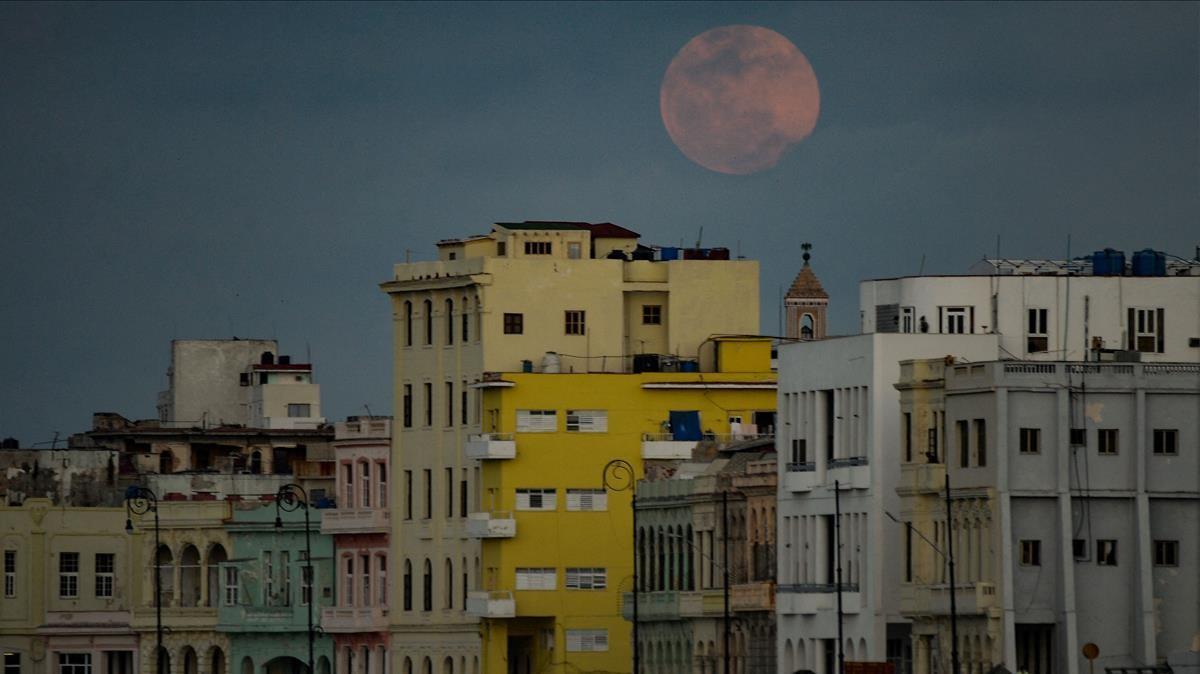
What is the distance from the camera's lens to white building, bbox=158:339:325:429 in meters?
189

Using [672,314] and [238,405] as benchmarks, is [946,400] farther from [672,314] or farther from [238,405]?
[238,405]

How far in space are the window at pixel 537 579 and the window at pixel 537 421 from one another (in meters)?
5.49

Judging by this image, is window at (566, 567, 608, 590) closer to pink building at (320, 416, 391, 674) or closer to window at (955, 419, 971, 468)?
pink building at (320, 416, 391, 674)

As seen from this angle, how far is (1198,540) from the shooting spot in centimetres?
10369

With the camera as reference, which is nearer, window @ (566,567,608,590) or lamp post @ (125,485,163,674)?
window @ (566,567,608,590)

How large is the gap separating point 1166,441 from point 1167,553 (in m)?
3.17

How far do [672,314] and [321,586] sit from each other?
68.9 feet

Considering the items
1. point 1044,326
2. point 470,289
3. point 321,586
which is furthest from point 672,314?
point 1044,326

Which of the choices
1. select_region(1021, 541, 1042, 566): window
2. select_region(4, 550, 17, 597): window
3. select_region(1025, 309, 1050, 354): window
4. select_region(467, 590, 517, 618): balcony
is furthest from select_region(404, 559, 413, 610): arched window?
select_region(1021, 541, 1042, 566): window

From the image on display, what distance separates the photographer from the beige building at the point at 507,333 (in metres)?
147

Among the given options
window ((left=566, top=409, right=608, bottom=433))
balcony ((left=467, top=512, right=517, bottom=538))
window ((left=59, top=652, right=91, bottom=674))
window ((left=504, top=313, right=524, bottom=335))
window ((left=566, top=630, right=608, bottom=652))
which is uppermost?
→ window ((left=504, top=313, right=524, bottom=335))

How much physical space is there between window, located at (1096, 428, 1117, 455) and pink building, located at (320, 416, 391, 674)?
2107 inches

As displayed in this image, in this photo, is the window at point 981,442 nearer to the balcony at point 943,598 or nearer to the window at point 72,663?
the balcony at point 943,598

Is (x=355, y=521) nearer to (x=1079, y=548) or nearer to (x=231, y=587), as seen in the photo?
(x=231, y=587)
